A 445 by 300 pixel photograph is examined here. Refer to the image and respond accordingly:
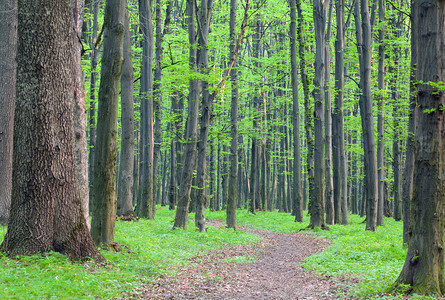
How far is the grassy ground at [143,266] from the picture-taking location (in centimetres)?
546

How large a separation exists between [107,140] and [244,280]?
449 cm

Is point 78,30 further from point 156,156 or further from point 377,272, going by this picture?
point 156,156

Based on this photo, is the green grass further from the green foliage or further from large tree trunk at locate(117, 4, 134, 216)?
large tree trunk at locate(117, 4, 134, 216)

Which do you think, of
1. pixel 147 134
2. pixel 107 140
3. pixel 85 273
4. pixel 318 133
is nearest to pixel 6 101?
pixel 107 140

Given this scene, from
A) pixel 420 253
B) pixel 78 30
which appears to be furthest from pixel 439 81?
pixel 78 30

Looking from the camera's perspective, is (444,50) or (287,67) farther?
(287,67)

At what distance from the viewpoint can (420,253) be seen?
5.89 metres

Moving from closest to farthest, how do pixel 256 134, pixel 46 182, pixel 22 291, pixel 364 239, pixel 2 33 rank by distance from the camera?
pixel 22 291
pixel 46 182
pixel 2 33
pixel 364 239
pixel 256 134

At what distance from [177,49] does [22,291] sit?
20.5 m

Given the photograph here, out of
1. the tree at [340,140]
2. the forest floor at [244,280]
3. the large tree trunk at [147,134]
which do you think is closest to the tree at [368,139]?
the tree at [340,140]

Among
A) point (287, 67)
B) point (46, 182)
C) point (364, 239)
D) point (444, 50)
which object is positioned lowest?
point (364, 239)

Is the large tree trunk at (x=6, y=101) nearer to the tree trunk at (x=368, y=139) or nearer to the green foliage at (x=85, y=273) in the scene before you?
the green foliage at (x=85, y=273)

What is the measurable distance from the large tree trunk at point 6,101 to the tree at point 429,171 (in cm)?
1076

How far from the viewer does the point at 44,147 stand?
21.9ft
